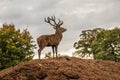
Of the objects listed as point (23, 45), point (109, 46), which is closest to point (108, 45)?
point (109, 46)

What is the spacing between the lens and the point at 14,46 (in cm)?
4769

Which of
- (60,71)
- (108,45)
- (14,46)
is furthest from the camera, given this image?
(108,45)

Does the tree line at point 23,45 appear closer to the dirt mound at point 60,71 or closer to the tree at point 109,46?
the tree at point 109,46

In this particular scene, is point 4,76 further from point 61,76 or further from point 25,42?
point 25,42

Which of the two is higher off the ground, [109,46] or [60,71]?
[109,46]

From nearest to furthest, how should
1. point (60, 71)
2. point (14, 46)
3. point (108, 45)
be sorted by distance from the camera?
point (60, 71)
point (14, 46)
point (108, 45)

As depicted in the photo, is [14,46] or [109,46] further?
[109,46]

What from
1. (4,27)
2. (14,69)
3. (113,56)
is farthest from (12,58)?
(14,69)

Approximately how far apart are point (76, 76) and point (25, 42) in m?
32.0

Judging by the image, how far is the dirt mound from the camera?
18.0m

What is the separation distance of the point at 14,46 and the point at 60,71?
98.3ft

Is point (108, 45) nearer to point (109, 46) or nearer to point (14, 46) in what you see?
point (109, 46)

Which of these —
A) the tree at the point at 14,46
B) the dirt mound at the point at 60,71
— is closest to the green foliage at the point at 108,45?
the tree at the point at 14,46

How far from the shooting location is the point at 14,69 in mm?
19000
